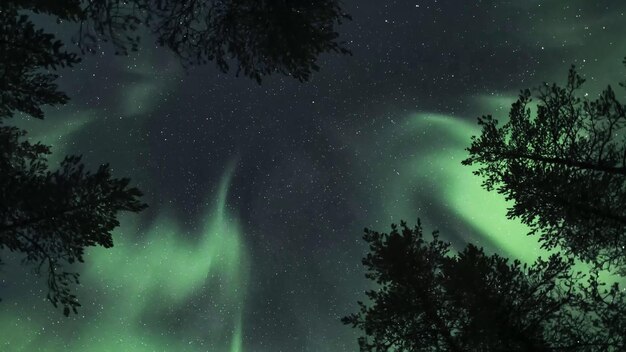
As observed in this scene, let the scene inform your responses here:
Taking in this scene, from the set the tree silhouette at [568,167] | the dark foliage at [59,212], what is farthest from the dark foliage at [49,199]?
the tree silhouette at [568,167]

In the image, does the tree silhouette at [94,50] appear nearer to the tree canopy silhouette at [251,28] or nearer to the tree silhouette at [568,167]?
the tree canopy silhouette at [251,28]

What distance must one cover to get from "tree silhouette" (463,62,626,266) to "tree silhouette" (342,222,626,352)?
2.73 feet

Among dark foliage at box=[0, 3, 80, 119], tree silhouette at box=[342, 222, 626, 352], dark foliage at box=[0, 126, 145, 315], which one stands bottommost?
tree silhouette at box=[342, 222, 626, 352]

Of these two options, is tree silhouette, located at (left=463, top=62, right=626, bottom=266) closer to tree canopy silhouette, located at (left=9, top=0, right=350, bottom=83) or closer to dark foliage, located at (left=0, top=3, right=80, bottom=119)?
tree canopy silhouette, located at (left=9, top=0, right=350, bottom=83)

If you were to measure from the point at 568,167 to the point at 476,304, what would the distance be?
3.50 meters

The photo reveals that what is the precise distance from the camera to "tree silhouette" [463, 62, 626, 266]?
8094 millimetres

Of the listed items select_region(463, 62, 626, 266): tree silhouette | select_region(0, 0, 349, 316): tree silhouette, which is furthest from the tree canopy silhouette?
select_region(463, 62, 626, 266): tree silhouette

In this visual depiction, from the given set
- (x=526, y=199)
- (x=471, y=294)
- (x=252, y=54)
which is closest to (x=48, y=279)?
(x=252, y=54)

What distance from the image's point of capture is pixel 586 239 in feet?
29.1

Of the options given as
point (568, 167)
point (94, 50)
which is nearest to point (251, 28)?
point (94, 50)

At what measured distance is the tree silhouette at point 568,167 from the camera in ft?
26.6

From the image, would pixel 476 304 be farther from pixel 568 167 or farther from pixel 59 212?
pixel 59 212

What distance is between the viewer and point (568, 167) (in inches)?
333

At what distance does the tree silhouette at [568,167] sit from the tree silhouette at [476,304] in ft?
Answer: 2.73
